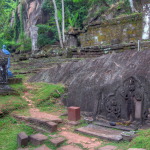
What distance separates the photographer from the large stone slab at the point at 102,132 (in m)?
4.30

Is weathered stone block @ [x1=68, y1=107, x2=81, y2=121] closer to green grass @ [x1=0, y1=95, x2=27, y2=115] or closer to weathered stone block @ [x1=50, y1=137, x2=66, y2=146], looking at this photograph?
weathered stone block @ [x1=50, y1=137, x2=66, y2=146]

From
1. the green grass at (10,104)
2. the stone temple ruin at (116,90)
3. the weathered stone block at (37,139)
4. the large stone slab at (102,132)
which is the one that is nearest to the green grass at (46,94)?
the stone temple ruin at (116,90)

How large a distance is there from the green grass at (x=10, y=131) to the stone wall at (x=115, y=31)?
9.21m

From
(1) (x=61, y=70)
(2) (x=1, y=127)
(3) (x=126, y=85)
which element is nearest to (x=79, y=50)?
(1) (x=61, y=70)

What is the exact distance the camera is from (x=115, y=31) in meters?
13.1

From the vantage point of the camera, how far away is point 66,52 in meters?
12.6

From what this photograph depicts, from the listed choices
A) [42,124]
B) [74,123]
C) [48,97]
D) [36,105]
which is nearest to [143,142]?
[74,123]

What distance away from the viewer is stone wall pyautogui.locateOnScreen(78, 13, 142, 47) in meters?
12.2

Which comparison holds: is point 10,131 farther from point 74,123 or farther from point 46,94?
point 46,94

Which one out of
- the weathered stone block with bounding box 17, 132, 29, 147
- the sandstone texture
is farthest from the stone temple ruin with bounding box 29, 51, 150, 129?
the weathered stone block with bounding box 17, 132, 29, 147

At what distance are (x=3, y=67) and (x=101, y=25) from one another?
854 cm

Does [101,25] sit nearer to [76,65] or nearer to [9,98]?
[76,65]

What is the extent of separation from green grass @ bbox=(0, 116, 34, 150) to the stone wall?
30.2ft

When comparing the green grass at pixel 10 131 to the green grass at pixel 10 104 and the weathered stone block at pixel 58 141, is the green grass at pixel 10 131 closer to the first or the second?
the green grass at pixel 10 104
